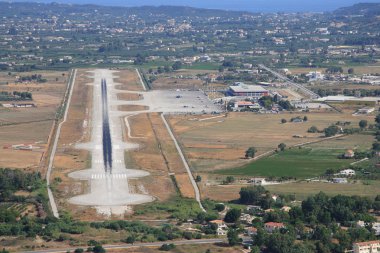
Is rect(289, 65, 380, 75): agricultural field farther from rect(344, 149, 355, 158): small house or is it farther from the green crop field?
rect(344, 149, 355, 158): small house

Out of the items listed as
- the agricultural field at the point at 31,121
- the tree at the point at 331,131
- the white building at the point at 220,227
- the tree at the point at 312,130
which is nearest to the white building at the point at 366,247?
the white building at the point at 220,227

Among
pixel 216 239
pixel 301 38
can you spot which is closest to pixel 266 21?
pixel 301 38

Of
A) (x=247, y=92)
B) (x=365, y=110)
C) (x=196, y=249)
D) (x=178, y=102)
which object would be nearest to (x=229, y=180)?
(x=196, y=249)

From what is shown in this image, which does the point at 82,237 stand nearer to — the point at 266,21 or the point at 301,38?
the point at 301,38

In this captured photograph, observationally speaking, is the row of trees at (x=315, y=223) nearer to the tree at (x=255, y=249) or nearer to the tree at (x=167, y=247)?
the tree at (x=255, y=249)

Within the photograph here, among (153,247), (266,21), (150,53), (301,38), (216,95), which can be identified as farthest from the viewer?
(266,21)

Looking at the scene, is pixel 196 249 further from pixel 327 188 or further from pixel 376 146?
pixel 376 146
